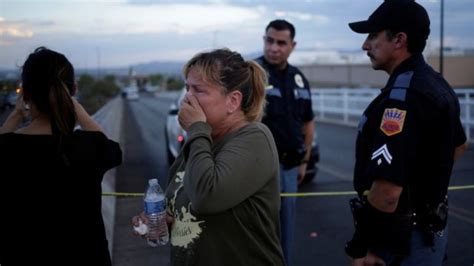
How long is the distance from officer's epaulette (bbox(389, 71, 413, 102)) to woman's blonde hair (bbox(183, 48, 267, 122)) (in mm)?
581

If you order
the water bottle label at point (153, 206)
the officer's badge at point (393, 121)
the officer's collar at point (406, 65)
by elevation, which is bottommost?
the water bottle label at point (153, 206)

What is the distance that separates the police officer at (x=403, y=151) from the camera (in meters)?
2.19

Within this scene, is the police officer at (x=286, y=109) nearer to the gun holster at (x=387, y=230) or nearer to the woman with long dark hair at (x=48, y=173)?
the gun holster at (x=387, y=230)

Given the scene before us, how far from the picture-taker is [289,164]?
4.23 metres

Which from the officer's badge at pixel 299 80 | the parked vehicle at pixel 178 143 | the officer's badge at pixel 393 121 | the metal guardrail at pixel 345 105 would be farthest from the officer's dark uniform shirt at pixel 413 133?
the metal guardrail at pixel 345 105

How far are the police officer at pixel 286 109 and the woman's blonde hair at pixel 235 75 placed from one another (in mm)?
1880

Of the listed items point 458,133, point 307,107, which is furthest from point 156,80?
point 458,133

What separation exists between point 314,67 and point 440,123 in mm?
59658

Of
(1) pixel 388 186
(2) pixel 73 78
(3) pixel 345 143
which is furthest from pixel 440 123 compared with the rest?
(3) pixel 345 143

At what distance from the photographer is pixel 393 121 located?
219 cm

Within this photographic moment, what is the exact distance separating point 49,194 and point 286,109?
2.42m

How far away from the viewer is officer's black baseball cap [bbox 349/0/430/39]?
2340 mm

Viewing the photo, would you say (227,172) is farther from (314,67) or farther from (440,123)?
(314,67)

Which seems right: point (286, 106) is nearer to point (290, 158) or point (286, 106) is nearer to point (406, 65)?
point (290, 158)
